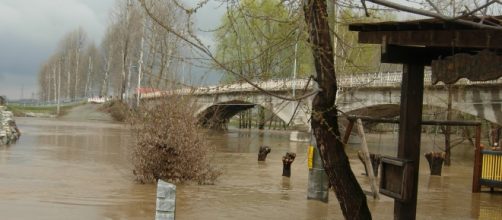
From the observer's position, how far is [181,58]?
637 centimetres

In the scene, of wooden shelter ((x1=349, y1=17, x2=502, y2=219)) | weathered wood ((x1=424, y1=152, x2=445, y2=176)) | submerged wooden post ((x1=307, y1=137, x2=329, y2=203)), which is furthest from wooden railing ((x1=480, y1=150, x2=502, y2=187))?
wooden shelter ((x1=349, y1=17, x2=502, y2=219))

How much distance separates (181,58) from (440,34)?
105 inches

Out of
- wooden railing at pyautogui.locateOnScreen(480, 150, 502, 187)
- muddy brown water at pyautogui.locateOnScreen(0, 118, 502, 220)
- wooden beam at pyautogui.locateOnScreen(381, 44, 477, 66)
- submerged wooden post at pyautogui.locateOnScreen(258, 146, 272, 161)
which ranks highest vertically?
wooden beam at pyautogui.locateOnScreen(381, 44, 477, 66)

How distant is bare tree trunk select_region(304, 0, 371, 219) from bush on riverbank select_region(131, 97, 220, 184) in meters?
6.85

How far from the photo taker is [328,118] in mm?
6816

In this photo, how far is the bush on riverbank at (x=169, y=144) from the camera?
43.9 ft

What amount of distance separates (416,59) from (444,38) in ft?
2.90

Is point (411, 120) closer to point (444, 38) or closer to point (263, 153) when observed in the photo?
point (444, 38)

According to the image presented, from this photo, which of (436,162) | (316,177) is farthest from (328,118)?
(436,162)

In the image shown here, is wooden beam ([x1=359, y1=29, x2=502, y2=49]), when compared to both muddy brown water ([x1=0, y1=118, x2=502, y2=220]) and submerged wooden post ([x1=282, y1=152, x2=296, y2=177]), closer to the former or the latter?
muddy brown water ([x1=0, y1=118, x2=502, y2=220])

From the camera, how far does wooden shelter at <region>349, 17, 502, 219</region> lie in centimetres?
658

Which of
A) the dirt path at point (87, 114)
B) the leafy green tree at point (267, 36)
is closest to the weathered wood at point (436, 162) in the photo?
the leafy green tree at point (267, 36)

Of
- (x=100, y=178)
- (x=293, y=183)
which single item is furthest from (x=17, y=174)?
(x=293, y=183)

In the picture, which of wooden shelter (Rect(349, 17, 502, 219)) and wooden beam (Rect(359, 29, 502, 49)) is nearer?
wooden beam (Rect(359, 29, 502, 49))
